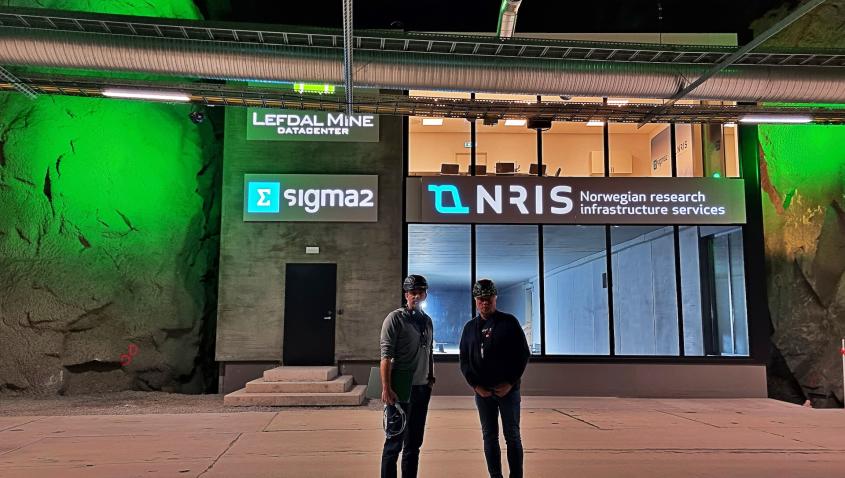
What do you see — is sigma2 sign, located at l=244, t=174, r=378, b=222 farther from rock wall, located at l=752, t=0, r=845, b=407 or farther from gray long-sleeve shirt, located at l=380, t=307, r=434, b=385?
rock wall, located at l=752, t=0, r=845, b=407

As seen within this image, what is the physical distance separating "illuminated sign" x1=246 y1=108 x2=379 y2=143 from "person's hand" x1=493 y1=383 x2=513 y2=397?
7.62 metres

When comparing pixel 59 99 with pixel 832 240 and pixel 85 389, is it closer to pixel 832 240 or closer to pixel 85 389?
pixel 85 389

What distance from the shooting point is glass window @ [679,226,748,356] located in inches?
438

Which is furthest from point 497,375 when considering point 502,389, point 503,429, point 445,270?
point 445,270

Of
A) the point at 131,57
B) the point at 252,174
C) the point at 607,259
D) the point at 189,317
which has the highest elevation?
the point at 131,57

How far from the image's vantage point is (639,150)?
1160 centimetres

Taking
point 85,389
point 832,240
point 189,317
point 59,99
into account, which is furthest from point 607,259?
point 59,99

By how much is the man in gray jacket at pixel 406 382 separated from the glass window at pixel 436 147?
277 inches

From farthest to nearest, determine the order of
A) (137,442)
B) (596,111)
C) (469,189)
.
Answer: (469,189), (596,111), (137,442)

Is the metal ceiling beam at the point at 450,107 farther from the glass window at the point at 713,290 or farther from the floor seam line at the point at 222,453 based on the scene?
the floor seam line at the point at 222,453

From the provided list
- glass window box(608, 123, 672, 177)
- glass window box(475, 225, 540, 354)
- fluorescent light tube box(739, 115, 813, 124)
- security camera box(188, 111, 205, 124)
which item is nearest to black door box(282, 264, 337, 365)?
glass window box(475, 225, 540, 354)

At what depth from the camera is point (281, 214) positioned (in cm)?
1092

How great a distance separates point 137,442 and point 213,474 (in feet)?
6.36

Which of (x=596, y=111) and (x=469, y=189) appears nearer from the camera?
(x=596, y=111)
